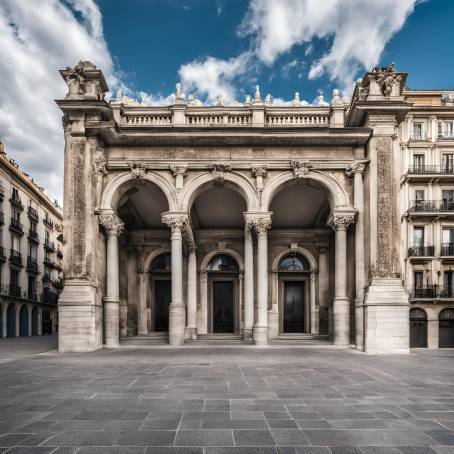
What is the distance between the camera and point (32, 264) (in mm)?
43719

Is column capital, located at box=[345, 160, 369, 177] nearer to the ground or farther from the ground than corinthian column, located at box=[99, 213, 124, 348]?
farther from the ground

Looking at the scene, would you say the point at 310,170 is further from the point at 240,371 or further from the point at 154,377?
the point at 154,377

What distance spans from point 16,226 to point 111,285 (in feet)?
88.6

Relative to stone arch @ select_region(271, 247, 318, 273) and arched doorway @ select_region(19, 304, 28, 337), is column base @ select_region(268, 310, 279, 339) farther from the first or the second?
arched doorway @ select_region(19, 304, 28, 337)

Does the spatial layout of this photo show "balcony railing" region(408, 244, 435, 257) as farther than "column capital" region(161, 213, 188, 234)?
Yes

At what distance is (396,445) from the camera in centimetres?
489

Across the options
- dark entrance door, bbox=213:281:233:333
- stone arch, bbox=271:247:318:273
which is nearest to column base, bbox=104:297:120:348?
dark entrance door, bbox=213:281:233:333

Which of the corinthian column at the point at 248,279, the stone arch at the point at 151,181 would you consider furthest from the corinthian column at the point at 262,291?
the stone arch at the point at 151,181

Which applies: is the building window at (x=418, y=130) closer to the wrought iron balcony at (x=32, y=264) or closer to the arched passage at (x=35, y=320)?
the wrought iron balcony at (x=32, y=264)

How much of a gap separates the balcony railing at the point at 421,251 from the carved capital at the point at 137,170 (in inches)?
978

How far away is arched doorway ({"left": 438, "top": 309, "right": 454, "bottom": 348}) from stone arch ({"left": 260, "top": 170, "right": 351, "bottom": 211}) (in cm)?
2114

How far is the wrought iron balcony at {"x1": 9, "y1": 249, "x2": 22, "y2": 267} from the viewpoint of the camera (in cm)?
3853

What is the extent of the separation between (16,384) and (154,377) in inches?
117

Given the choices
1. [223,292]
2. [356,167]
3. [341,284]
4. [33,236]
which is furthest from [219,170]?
[33,236]
